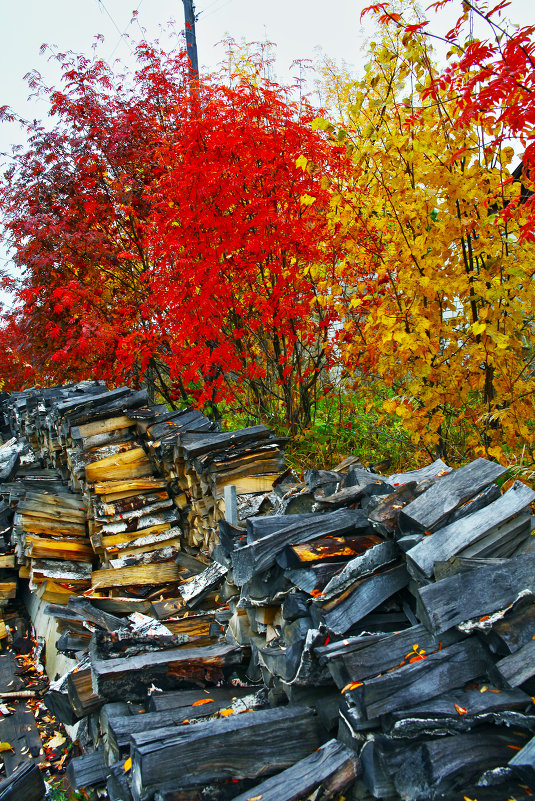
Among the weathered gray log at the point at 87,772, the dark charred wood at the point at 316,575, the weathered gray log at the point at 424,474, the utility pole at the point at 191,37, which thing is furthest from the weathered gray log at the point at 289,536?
the utility pole at the point at 191,37

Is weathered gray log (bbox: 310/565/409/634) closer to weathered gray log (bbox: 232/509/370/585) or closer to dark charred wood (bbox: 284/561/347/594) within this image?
dark charred wood (bbox: 284/561/347/594)

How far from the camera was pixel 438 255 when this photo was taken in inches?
164

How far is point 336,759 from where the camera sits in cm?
208

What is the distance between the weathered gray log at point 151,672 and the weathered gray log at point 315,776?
85 cm

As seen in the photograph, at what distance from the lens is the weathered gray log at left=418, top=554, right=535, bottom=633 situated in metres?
2.09

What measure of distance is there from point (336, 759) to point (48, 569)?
4.20 metres

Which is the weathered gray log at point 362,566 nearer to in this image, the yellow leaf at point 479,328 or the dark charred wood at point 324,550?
the dark charred wood at point 324,550

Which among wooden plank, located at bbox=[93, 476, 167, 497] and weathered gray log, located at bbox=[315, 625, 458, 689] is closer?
weathered gray log, located at bbox=[315, 625, 458, 689]

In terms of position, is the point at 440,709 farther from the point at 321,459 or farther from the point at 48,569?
the point at 48,569

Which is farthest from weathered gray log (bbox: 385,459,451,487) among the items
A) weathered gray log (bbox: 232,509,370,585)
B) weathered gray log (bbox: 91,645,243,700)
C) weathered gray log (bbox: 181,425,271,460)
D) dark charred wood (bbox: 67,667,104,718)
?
dark charred wood (bbox: 67,667,104,718)

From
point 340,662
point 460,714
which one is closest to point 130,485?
point 340,662

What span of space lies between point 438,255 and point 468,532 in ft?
7.84

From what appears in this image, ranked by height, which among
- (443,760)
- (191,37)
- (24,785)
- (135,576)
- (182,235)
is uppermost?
(191,37)

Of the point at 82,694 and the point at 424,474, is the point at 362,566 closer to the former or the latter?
the point at 424,474
